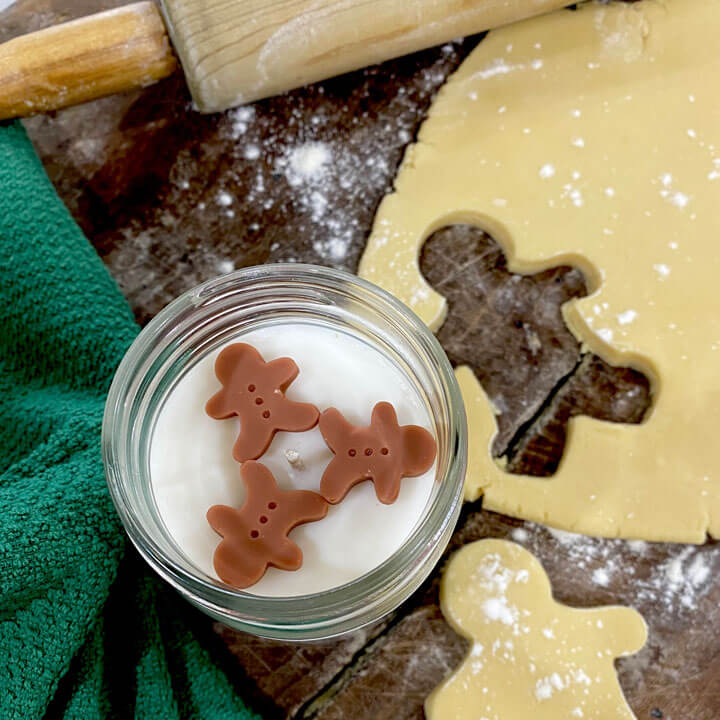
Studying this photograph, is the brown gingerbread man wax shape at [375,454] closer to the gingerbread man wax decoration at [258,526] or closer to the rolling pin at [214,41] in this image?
the gingerbread man wax decoration at [258,526]

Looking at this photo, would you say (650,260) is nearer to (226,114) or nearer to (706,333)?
(706,333)

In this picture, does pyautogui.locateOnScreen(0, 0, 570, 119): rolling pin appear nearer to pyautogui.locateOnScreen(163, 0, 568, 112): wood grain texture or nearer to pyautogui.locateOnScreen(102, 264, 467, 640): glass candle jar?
pyautogui.locateOnScreen(163, 0, 568, 112): wood grain texture

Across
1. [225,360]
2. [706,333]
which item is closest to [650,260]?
[706,333]

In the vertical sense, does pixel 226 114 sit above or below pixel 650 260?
above

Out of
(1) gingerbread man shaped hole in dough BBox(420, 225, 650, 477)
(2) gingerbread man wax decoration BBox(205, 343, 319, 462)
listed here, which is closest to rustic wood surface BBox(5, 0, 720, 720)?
(1) gingerbread man shaped hole in dough BBox(420, 225, 650, 477)

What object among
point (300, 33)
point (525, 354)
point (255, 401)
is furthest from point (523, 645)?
point (300, 33)

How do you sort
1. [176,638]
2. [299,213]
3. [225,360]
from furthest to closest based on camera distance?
[299,213]
[176,638]
[225,360]
